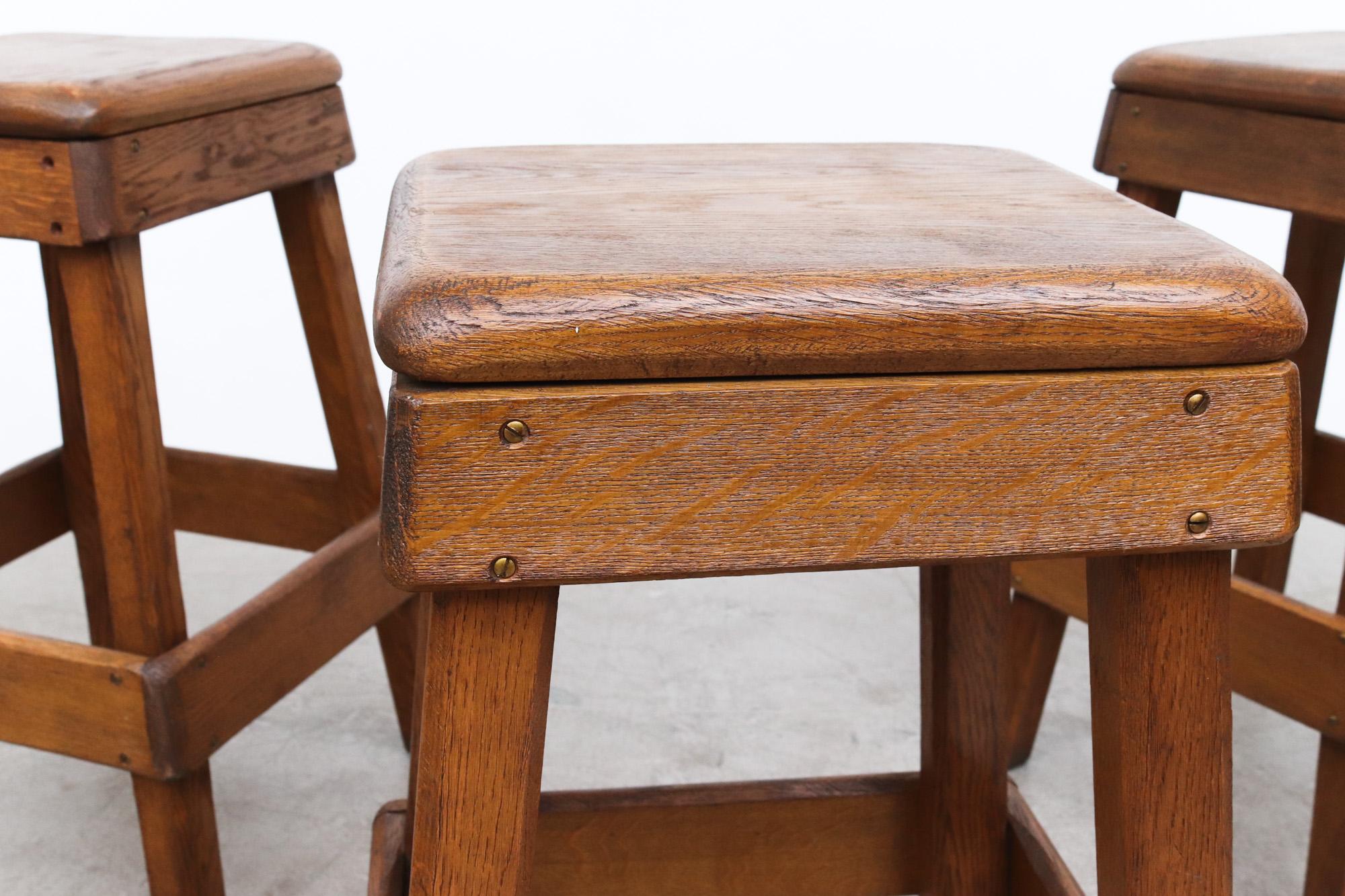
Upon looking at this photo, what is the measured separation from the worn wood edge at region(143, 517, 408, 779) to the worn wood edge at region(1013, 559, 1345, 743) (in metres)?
0.63

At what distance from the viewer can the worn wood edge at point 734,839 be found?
1071mm

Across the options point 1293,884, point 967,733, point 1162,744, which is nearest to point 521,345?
point 1162,744

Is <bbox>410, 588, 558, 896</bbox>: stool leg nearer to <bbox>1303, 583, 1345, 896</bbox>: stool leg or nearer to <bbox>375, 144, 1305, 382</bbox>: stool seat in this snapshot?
<bbox>375, 144, 1305, 382</bbox>: stool seat

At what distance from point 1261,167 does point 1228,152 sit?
0.13ft

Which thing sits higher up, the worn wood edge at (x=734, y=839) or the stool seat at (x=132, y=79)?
the stool seat at (x=132, y=79)

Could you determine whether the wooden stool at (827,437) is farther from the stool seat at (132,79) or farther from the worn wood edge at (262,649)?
the worn wood edge at (262,649)

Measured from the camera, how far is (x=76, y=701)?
1202mm

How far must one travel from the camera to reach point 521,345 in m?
0.62

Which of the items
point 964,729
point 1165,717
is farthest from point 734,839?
point 1165,717

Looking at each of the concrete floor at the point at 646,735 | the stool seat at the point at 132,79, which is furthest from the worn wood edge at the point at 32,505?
the stool seat at the point at 132,79

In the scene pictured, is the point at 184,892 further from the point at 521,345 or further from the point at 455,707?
the point at 521,345

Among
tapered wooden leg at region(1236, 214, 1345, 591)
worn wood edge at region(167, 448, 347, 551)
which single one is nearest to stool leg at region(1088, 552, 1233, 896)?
tapered wooden leg at region(1236, 214, 1345, 591)

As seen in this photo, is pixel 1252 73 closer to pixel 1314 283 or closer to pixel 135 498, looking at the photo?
pixel 1314 283

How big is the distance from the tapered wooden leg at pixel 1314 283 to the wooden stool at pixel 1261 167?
0.67 ft
